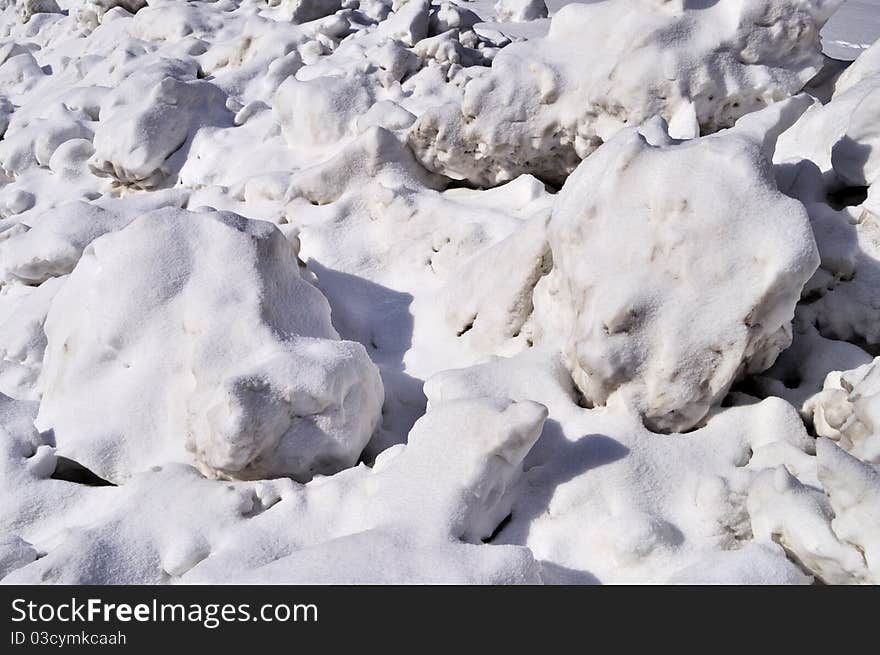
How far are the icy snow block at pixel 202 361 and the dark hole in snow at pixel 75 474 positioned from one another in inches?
1.5

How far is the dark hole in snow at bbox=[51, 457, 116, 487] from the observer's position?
86.3 inches

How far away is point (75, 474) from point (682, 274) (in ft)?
5.62

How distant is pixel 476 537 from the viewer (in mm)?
1797

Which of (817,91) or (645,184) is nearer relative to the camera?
(645,184)

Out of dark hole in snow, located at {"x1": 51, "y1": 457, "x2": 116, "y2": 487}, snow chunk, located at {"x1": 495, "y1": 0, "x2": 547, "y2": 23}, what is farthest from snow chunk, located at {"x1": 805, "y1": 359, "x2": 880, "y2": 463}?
snow chunk, located at {"x1": 495, "y1": 0, "x2": 547, "y2": 23}

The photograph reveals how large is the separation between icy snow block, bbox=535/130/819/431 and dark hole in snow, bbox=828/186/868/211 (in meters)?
0.66

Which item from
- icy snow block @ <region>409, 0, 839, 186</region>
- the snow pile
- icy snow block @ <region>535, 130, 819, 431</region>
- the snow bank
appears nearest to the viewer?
the snow bank

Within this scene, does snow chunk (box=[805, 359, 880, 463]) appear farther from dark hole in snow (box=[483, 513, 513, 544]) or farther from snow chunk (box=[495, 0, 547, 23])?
snow chunk (box=[495, 0, 547, 23])

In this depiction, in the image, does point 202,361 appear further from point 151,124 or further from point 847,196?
point 151,124

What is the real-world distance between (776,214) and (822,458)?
702 mm

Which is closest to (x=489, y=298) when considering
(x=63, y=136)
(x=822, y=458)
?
(x=822, y=458)

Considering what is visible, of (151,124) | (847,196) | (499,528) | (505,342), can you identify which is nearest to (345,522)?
(499,528)

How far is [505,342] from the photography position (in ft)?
8.14

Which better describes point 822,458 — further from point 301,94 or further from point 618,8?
point 301,94
